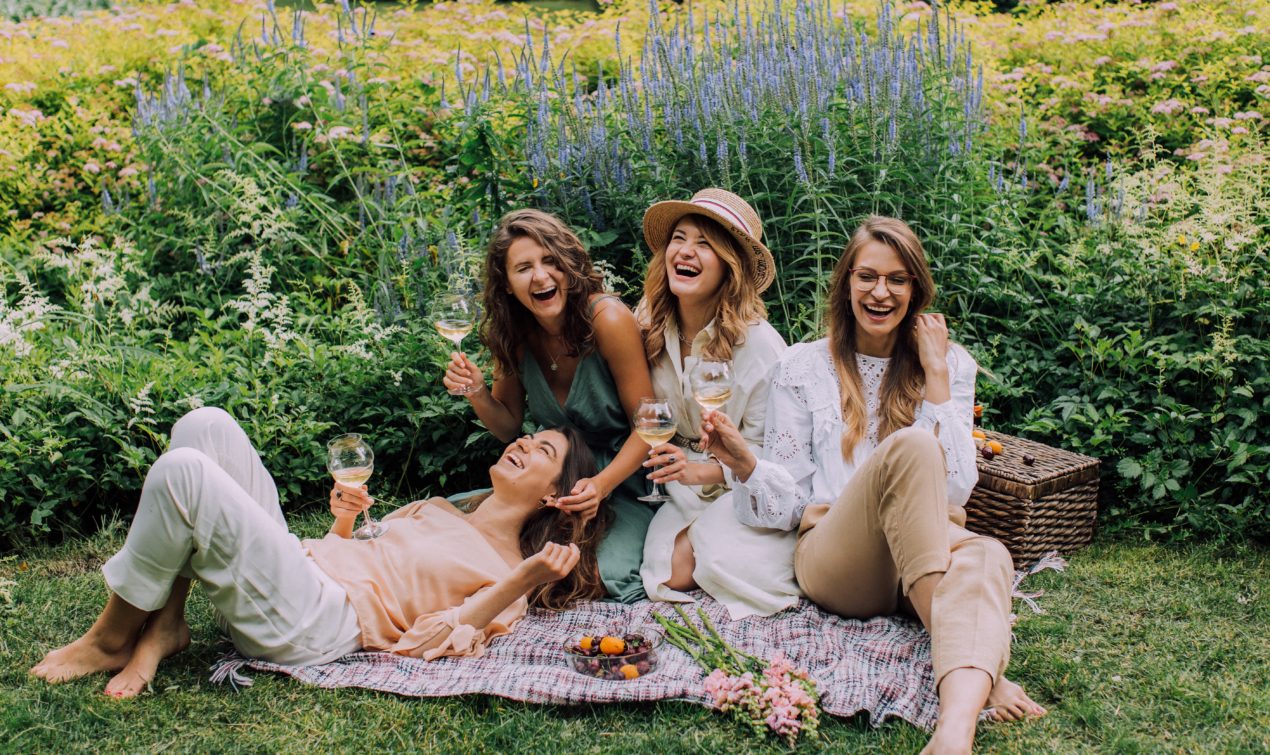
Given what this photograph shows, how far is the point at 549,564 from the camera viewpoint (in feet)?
10.5

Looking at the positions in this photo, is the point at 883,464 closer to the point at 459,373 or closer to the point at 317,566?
the point at 459,373

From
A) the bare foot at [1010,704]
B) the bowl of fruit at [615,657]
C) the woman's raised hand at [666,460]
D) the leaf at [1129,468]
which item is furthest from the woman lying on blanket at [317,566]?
the leaf at [1129,468]

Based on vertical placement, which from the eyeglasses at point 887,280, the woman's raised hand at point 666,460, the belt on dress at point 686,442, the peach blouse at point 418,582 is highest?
the eyeglasses at point 887,280

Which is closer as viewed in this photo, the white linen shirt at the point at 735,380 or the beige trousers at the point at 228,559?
the beige trousers at the point at 228,559

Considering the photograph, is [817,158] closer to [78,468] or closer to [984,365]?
[984,365]

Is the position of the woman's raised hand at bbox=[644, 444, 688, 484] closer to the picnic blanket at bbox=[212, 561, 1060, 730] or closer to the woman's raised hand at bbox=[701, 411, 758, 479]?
the woman's raised hand at bbox=[701, 411, 758, 479]

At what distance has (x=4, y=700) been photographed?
3.10 metres

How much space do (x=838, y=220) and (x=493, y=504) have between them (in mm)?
1921

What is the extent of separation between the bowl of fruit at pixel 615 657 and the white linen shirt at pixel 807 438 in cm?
60

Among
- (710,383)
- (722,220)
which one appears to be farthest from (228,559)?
(722,220)

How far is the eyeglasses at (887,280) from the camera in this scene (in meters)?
3.53

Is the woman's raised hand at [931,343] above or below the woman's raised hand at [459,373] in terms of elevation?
above

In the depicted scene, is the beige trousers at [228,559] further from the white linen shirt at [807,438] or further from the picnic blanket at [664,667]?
the white linen shirt at [807,438]

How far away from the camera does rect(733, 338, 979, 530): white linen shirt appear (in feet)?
11.9
